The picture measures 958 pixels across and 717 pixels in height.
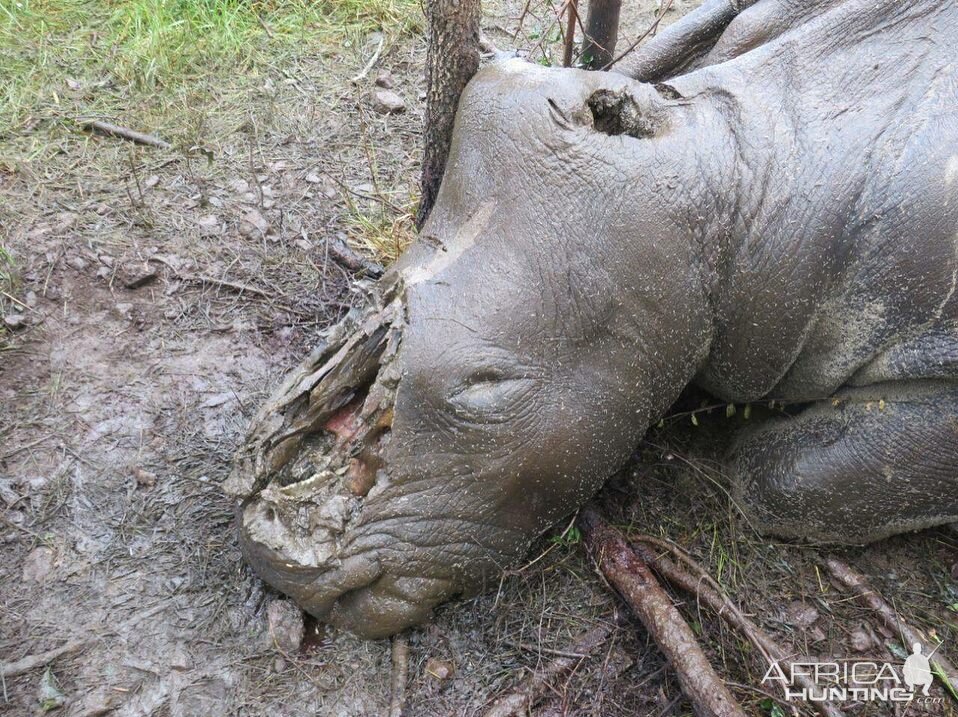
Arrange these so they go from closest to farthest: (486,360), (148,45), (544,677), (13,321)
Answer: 1. (486,360)
2. (544,677)
3. (13,321)
4. (148,45)

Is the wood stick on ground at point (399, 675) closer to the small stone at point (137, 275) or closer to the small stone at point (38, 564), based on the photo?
the small stone at point (38, 564)

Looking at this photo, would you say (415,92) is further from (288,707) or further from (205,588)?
(288,707)

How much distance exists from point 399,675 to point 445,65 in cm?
204

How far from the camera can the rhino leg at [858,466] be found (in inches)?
105

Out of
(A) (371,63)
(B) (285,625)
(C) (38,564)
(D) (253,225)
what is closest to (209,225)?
(D) (253,225)

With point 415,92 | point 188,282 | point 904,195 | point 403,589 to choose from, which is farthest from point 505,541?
point 415,92

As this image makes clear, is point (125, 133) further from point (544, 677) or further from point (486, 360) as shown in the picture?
point (544, 677)

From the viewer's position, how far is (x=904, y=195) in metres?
2.46

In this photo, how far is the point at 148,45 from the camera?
14.5ft

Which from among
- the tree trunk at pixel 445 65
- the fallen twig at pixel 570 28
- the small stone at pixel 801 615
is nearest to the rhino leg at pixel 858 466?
the small stone at pixel 801 615

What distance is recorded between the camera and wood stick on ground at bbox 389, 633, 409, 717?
8.09ft

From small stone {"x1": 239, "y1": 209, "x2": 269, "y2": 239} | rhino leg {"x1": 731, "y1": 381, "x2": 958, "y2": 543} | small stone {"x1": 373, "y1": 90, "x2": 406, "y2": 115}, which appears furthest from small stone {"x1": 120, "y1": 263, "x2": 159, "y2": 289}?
rhino leg {"x1": 731, "y1": 381, "x2": 958, "y2": 543}

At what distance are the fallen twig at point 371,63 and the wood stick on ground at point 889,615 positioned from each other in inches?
133

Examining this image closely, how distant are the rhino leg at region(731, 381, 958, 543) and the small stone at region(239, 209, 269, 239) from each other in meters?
2.29
